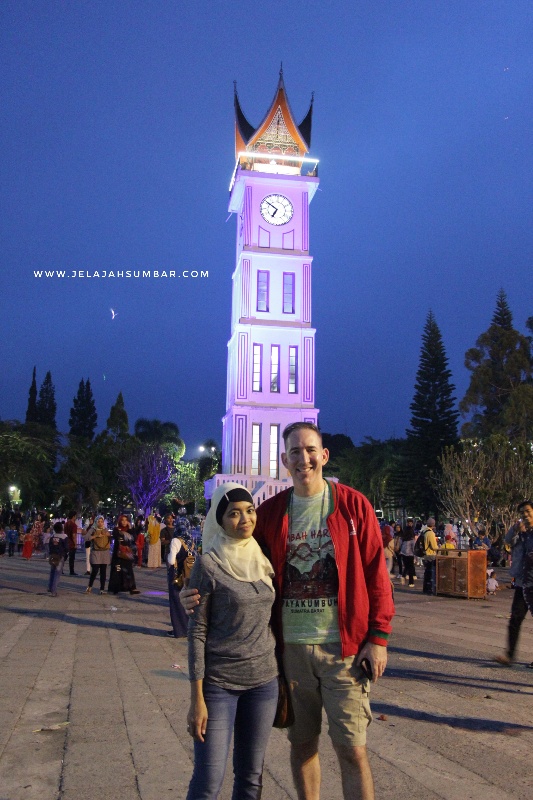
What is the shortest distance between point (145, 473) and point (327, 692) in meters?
55.1

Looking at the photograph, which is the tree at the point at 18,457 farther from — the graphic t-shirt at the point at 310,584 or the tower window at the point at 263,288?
the tower window at the point at 263,288

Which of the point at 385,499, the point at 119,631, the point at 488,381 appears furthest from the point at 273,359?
the point at 119,631

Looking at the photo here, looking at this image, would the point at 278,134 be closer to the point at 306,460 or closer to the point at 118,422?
the point at 118,422

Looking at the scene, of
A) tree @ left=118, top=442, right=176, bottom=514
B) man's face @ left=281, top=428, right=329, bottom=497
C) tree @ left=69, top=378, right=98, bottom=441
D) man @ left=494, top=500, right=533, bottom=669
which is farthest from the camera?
tree @ left=69, top=378, right=98, bottom=441

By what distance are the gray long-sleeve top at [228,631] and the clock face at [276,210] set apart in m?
48.0

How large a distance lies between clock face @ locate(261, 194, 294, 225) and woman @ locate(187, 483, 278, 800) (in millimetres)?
47912

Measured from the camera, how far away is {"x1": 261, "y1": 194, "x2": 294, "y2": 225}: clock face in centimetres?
4947

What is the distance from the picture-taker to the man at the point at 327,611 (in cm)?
305

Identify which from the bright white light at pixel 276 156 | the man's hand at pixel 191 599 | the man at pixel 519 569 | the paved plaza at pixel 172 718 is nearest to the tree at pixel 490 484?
A: the paved plaza at pixel 172 718

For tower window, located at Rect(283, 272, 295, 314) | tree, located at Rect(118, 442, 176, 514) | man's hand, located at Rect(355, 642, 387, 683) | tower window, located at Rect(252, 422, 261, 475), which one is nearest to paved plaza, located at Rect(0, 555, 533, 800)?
man's hand, located at Rect(355, 642, 387, 683)

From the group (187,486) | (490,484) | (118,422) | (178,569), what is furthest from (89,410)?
(178,569)

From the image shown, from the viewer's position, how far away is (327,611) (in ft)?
10.3

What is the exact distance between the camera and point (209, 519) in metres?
3.19

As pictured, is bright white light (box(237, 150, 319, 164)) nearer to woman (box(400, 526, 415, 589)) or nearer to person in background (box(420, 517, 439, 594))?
woman (box(400, 526, 415, 589))
